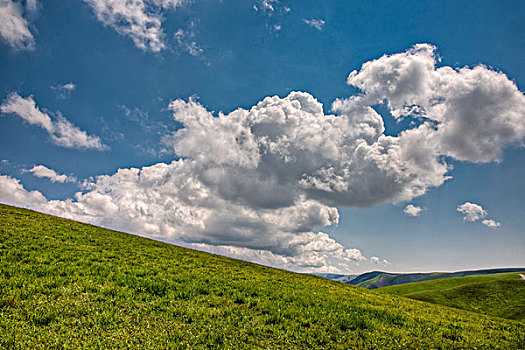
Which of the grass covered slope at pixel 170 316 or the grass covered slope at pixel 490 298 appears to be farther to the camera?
the grass covered slope at pixel 490 298

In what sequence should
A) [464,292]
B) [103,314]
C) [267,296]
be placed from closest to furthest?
[103,314], [267,296], [464,292]

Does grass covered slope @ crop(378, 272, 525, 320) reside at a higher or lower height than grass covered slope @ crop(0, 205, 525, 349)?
lower

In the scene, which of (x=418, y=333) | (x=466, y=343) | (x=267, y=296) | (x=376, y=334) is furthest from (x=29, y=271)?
(x=466, y=343)

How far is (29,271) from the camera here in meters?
13.4

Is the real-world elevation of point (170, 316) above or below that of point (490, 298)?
above

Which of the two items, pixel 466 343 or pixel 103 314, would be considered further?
pixel 466 343

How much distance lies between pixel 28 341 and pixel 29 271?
738 centimetres

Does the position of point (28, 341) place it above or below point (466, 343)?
below

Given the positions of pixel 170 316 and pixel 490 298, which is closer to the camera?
pixel 170 316

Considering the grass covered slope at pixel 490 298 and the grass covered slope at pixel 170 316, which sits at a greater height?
the grass covered slope at pixel 170 316

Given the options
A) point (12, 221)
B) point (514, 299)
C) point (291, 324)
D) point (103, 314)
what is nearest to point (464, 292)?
point (514, 299)

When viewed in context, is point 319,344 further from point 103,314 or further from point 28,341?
point 28,341

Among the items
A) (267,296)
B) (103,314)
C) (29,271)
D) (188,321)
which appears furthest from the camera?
(267,296)

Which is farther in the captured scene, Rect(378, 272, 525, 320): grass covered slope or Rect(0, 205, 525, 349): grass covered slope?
Rect(378, 272, 525, 320): grass covered slope
